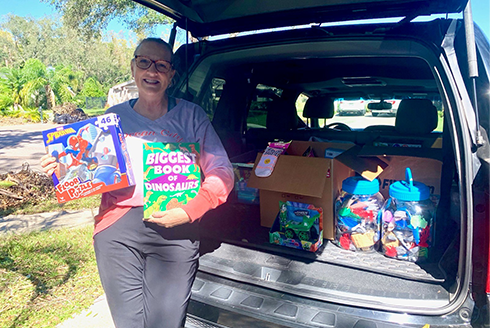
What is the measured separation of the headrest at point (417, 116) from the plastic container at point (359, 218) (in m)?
1.20

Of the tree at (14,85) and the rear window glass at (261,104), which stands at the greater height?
the tree at (14,85)

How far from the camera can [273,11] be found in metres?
2.13

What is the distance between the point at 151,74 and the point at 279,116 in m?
2.32

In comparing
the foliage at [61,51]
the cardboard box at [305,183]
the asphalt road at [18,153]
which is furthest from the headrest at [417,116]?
the foliage at [61,51]

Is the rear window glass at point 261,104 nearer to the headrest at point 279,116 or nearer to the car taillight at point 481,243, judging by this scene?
the headrest at point 279,116

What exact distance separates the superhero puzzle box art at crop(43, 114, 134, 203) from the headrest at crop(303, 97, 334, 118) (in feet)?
10.1

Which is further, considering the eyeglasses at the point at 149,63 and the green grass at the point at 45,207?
the green grass at the point at 45,207

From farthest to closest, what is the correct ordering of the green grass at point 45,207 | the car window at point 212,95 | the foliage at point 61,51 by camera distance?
the foliage at point 61,51, the green grass at point 45,207, the car window at point 212,95

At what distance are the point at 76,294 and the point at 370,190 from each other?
221cm

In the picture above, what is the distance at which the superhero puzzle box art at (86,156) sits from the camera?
152cm

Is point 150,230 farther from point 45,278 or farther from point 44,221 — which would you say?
point 44,221

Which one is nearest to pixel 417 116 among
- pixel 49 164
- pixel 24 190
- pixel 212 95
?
pixel 212 95

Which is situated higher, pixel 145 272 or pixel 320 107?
pixel 320 107

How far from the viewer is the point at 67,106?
68.8 feet
